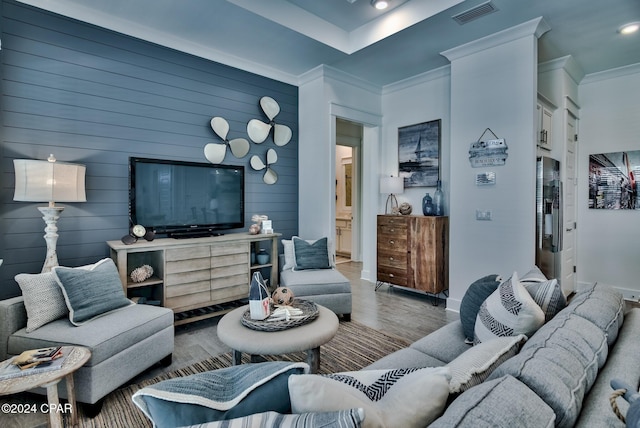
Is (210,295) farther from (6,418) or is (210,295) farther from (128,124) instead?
(128,124)

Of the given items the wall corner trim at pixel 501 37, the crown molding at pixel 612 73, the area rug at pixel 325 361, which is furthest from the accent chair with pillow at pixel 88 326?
the crown molding at pixel 612 73

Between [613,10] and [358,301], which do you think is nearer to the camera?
[613,10]

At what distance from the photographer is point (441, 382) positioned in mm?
859

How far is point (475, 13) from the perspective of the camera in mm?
3066

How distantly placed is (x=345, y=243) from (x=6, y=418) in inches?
238

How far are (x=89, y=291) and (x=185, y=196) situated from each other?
1529 mm

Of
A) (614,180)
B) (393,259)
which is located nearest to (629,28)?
(614,180)

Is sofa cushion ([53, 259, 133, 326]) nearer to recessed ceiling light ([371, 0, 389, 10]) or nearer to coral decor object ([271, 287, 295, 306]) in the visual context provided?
coral decor object ([271, 287, 295, 306])

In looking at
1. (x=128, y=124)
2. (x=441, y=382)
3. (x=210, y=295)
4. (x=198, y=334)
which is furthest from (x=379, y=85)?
(x=441, y=382)

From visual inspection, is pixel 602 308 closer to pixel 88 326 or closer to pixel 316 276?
pixel 316 276

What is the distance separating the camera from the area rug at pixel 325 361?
192 cm

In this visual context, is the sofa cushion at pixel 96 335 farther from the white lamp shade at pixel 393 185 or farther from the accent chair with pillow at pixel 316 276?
the white lamp shade at pixel 393 185

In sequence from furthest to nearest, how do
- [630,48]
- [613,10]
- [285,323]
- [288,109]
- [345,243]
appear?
[345,243] < [288,109] < [630,48] < [613,10] < [285,323]

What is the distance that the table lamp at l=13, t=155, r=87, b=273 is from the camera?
8.04 ft
